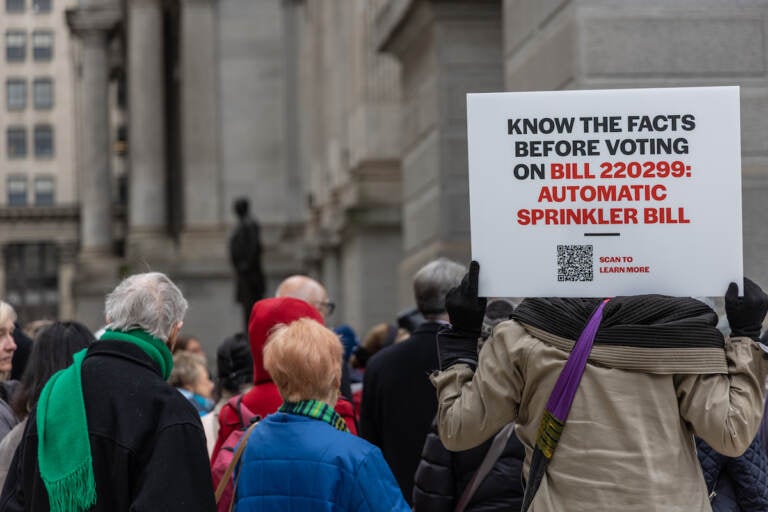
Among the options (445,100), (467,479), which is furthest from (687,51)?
(445,100)

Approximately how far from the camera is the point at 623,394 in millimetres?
4715

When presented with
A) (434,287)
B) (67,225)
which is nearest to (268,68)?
(434,287)

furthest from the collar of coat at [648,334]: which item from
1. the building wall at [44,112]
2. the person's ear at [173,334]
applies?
the building wall at [44,112]

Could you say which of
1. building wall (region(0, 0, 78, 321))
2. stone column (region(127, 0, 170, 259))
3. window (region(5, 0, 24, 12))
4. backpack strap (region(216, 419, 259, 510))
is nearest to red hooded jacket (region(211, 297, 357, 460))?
backpack strap (region(216, 419, 259, 510))

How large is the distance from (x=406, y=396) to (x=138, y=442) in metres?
2.48

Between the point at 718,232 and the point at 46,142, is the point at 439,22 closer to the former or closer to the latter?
the point at 718,232

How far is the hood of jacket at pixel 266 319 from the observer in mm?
6932

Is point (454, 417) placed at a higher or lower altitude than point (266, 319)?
lower

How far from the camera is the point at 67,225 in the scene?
115m

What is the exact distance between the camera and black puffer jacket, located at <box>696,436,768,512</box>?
583 cm

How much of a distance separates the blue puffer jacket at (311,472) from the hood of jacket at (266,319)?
1.37 metres

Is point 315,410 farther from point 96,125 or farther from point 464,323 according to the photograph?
point 96,125

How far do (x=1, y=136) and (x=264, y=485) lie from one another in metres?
115

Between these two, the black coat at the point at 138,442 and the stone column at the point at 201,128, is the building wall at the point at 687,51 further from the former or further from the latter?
the stone column at the point at 201,128
